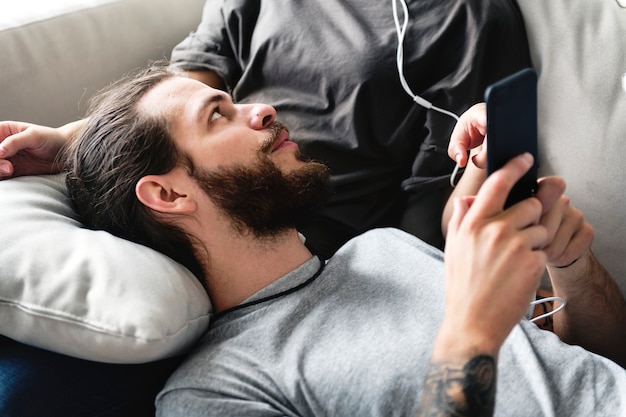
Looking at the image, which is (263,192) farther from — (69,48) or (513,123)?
(69,48)

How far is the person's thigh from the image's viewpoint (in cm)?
88

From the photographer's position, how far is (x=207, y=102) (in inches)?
45.5

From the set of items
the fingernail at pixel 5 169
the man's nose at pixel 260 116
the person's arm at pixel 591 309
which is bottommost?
the person's arm at pixel 591 309

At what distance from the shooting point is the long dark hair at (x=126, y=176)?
1.12 m

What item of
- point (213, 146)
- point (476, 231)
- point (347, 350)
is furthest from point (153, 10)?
point (476, 231)

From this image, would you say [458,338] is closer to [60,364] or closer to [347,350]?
[347,350]

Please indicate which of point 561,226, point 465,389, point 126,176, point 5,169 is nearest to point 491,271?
point 465,389

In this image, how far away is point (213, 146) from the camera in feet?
3.67

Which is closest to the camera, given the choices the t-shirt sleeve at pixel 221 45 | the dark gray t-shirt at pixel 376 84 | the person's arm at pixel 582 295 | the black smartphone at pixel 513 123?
the black smartphone at pixel 513 123

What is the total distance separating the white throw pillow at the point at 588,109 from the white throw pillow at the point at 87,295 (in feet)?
2.38

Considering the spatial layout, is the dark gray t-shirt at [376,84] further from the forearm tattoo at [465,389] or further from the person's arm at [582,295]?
the forearm tattoo at [465,389]

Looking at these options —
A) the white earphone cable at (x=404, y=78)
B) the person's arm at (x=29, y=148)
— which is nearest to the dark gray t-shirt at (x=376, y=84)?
the white earphone cable at (x=404, y=78)

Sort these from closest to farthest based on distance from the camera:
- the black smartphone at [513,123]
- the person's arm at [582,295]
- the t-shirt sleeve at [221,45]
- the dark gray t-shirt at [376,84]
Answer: the black smartphone at [513,123]
the person's arm at [582,295]
the dark gray t-shirt at [376,84]
the t-shirt sleeve at [221,45]

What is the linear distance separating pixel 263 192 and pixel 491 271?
19.5 inches
